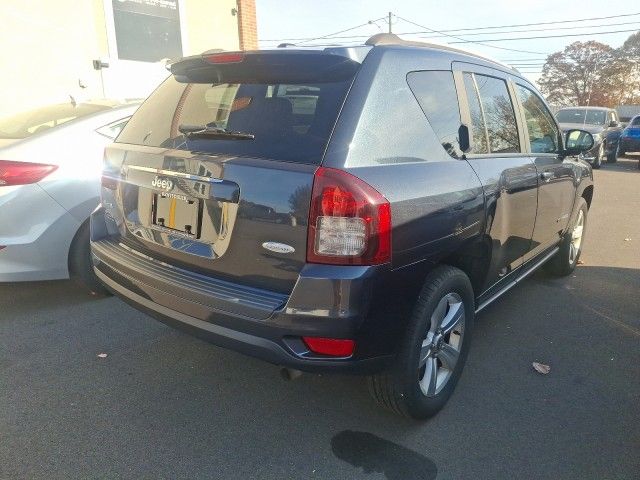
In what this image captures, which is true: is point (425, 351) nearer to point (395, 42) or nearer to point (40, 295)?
point (395, 42)

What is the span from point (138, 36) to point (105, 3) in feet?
2.64

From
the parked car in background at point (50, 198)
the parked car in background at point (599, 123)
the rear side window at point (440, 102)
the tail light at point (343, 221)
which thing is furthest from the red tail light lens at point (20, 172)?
the parked car in background at point (599, 123)

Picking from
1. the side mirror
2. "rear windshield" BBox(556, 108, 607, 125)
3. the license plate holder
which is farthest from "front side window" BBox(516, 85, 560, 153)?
"rear windshield" BBox(556, 108, 607, 125)

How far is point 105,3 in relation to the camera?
9.00 meters

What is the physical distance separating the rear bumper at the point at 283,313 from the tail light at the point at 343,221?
6 centimetres

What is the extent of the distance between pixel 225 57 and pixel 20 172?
192cm

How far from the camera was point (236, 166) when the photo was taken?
204 centimetres

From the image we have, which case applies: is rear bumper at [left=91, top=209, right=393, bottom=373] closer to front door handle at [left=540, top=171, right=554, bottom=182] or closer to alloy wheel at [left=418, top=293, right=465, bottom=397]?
alloy wheel at [left=418, top=293, right=465, bottom=397]

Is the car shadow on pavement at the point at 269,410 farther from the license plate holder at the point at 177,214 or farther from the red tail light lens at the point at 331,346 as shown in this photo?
the license plate holder at the point at 177,214

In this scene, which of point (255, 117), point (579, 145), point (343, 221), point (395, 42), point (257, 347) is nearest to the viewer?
point (343, 221)

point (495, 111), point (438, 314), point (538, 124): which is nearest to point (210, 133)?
point (438, 314)

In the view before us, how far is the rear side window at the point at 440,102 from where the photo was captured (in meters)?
2.34

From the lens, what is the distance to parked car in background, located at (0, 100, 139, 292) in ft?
10.9

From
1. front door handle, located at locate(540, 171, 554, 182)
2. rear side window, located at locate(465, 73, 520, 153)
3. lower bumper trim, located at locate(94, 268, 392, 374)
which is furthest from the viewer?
front door handle, located at locate(540, 171, 554, 182)
